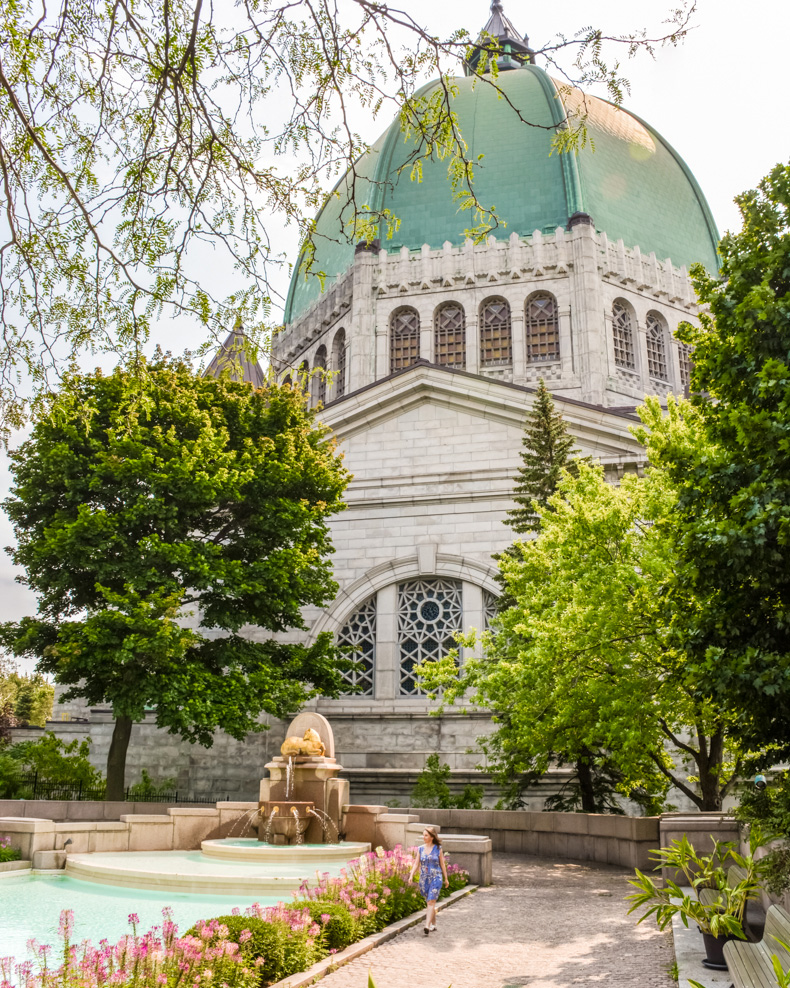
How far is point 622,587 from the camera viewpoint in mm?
12945

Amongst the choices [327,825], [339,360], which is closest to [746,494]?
[327,825]

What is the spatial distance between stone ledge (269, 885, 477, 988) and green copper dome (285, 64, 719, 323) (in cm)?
2861

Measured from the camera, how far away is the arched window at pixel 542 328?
34281mm

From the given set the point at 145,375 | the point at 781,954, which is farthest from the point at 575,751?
the point at 145,375

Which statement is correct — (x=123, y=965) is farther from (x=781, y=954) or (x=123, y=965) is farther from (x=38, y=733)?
(x=38, y=733)

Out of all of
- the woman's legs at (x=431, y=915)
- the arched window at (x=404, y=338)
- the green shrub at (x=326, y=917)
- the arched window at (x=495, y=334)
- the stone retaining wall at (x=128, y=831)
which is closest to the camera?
the green shrub at (x=326, y=917)

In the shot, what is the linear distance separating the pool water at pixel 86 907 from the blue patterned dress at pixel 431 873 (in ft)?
6.27

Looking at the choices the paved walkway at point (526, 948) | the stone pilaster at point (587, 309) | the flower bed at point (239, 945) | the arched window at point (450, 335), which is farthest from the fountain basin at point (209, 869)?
the arched window at point (450, 335)

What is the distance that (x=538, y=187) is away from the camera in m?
37.4

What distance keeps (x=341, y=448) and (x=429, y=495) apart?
12.2 ft

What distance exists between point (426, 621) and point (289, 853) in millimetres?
12310

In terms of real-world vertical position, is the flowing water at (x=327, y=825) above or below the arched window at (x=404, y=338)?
below

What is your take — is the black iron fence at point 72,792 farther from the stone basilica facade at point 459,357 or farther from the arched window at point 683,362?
the arched window at point 683,362

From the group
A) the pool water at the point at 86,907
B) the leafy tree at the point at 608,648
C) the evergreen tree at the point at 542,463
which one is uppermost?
the evergreen tree at the point at 542,463
